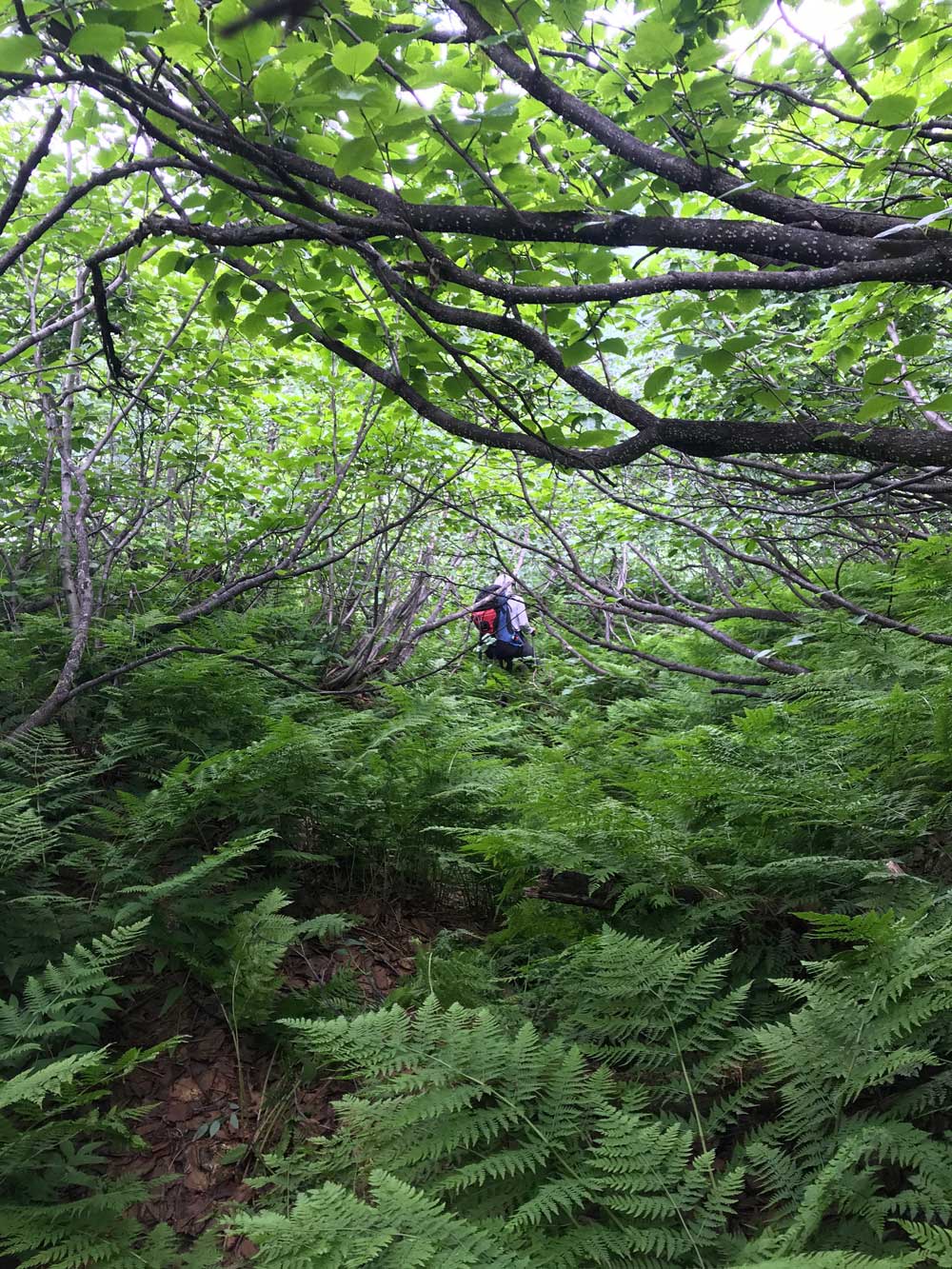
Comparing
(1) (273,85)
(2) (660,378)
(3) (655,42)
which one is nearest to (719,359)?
(2) (660,378)

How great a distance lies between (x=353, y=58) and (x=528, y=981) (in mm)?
2735

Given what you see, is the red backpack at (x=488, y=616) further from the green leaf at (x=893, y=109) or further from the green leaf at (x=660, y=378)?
the green leaf at (x=893, y=109)

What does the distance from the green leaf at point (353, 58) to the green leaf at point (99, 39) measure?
455mm

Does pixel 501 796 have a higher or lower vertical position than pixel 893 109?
lower

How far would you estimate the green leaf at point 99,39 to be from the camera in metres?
1.54

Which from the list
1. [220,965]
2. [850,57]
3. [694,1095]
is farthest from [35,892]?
[850,57]

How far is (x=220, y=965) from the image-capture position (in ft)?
8.96

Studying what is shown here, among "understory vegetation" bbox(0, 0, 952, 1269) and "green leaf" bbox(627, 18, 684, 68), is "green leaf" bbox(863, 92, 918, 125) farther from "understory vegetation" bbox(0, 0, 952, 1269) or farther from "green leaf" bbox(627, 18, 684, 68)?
"green leaf" bbox(627, 18, 684, 68)

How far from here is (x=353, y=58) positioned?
1556mm

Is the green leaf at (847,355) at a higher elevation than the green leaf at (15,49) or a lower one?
lower

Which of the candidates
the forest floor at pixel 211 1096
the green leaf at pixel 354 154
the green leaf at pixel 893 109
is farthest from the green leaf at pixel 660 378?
the forest floor at pixel 211 1096

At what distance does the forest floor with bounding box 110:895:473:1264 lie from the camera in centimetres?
213

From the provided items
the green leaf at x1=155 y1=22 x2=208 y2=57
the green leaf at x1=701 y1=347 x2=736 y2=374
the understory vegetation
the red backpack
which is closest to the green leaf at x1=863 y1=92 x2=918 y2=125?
the understory vegetation

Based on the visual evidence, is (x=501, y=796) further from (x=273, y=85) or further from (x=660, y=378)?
(x=273, y=85)
